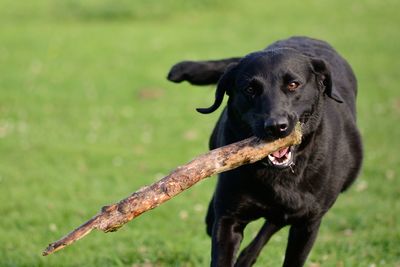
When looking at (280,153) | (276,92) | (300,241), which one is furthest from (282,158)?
(300,241)

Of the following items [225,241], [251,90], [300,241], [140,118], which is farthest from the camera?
[140,118]

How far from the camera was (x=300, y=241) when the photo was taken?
207 inches

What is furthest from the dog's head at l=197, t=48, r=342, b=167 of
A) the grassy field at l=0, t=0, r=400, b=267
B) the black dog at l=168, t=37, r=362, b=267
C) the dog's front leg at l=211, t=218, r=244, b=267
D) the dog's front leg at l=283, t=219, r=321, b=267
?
the grassy field at l=0, t=0, r=400, b=267

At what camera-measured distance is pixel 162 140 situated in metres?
12.2

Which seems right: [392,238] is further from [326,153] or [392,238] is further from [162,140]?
[162,140]

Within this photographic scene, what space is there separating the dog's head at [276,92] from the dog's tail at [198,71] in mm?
1150

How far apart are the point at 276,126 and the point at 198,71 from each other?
195 cm

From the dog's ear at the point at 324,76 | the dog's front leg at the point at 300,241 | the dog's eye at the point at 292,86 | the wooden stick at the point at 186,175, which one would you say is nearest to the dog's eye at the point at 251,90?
the dog's eye at the point at 292,86

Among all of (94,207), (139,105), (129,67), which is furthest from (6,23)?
(94,207)

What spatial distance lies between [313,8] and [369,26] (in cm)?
225

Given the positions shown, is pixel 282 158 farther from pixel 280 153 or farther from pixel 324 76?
pixel 324 76

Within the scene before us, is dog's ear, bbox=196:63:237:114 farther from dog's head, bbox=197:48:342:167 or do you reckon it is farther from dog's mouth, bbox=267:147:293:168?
dog's mouth, bbox=267:147:293:168

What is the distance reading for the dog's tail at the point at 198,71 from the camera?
620 centimetres

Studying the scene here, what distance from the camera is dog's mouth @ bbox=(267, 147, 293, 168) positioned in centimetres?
471
